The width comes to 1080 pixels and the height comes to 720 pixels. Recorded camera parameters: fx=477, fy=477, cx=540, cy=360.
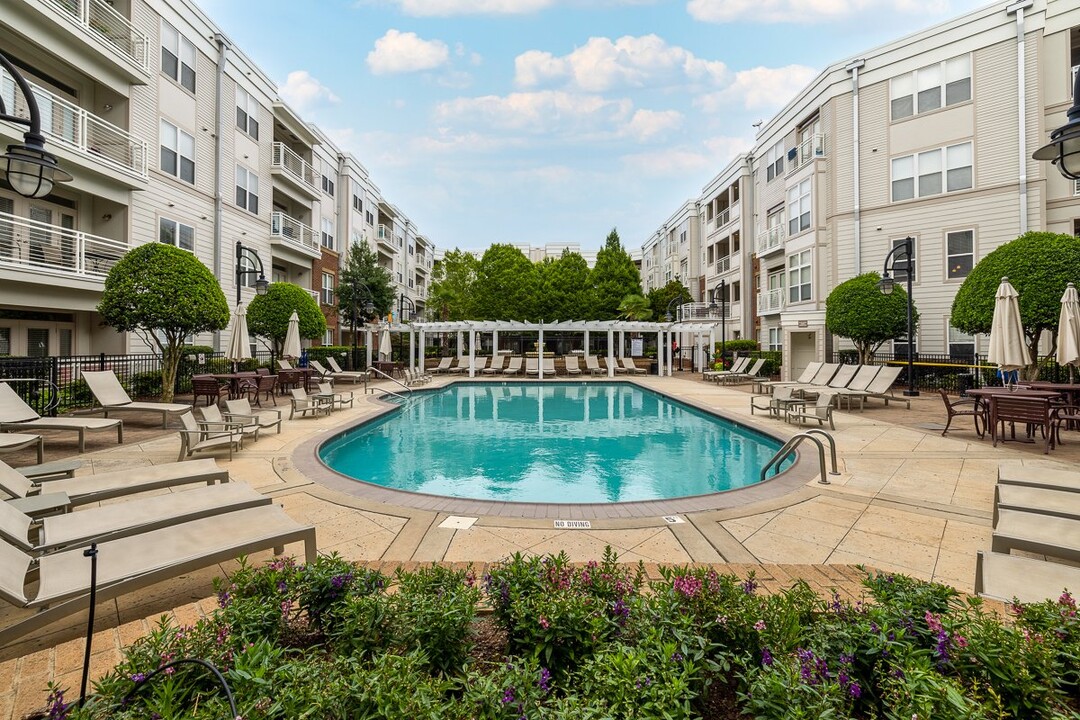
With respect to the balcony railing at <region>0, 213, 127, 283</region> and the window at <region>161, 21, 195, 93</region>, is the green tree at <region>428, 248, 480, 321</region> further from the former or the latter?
the balcony railing at <region>0, 213, 127, 283</region>

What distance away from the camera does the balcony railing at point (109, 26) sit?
13109 mm

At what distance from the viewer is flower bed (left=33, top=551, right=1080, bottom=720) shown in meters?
1.77

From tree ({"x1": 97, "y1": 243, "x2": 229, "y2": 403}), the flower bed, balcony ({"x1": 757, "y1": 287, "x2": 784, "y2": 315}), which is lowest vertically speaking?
the flower bed

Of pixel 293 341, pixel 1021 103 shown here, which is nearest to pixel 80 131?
pixel 293 341

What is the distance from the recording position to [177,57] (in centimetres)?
1666

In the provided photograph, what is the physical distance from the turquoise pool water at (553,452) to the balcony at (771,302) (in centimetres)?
1133

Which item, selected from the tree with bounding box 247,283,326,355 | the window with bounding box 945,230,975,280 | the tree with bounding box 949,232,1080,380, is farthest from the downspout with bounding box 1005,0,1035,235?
the tree with bounding box 247,283,326,355

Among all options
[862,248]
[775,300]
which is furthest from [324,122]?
[862,248]

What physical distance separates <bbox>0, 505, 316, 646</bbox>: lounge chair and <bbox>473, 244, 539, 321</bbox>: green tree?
1357 inches

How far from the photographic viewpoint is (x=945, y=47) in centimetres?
1766

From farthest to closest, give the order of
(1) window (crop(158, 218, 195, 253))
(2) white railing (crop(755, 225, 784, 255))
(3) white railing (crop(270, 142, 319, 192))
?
(2) white railing (crop(755, 225, 784, 255))
(3) white railing (crop(270, 142, 319, 192))
(1) window (crop(158, 218, 195, 253))

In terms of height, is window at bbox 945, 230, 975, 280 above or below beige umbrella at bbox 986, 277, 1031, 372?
above

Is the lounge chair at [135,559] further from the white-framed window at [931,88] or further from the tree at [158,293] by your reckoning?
the white-framed window at [931,88]

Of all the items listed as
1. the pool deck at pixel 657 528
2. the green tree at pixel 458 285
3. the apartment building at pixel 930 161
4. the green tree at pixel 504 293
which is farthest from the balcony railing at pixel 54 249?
the green tree at pixel 458 285
